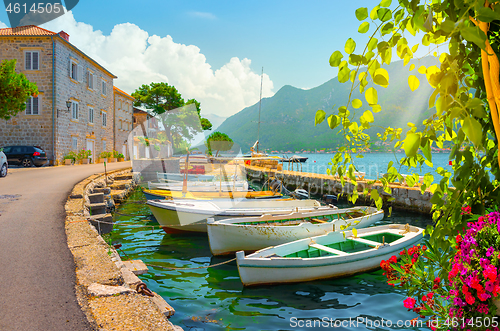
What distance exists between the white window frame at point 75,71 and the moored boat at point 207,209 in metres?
22.3

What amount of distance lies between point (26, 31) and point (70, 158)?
10702 millimetres

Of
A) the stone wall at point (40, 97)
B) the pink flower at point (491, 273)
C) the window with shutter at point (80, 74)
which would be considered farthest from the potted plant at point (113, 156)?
the pink flower at point (491, 273)

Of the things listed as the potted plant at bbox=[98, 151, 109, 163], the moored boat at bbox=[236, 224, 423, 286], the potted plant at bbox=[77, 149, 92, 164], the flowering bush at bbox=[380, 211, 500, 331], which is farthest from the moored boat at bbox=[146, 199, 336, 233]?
the potted plant at bbox=[98, 151, 109, 163]

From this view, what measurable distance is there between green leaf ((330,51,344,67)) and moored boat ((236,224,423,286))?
18.5 feet

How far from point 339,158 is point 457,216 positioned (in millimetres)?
677

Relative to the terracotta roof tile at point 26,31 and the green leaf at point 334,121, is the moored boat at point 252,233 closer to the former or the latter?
the green leaf at point 334,121

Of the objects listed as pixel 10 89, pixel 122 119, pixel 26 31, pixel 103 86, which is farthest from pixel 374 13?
pixel 122 119

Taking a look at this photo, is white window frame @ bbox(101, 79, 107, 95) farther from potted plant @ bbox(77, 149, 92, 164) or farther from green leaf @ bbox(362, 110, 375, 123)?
green leaf @ bbox(362, 110, 375, 123)

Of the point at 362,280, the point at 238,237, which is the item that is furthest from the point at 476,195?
the point at 238,237

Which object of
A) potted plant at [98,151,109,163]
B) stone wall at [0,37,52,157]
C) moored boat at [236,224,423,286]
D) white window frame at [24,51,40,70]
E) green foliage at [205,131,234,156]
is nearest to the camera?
moored boat at [236,224,423,286]

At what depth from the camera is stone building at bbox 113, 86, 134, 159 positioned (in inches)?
1548

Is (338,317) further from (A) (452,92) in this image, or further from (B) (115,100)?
(B) (115,100)

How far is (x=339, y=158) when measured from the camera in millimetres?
1829

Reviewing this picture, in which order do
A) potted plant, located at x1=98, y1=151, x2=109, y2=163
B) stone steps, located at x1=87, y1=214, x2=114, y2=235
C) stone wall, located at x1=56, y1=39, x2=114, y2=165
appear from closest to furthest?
stone steps, located at x1=87, y1=214, x2=114, y2=235 < stone wall, located at x1=56, y1=39, x2=114, y2=165 < potted plant, located at x1=98, y1=151, x2=109, y2=163
